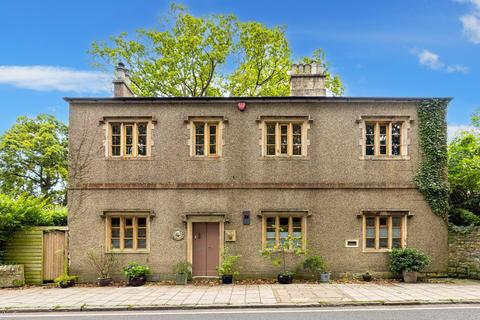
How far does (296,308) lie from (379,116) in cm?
856

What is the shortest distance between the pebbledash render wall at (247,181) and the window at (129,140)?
1.24ft

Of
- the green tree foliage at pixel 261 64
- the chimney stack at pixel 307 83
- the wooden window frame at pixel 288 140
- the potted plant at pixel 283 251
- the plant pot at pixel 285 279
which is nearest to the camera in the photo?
the plant pot at pixel 285 279

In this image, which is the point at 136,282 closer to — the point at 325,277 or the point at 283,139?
the point at 325,277

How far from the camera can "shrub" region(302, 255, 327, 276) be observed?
43.5 feet

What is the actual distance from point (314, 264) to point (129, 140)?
9127 millimetres

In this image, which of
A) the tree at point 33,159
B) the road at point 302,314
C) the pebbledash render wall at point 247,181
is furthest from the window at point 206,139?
the tree at point 33,159

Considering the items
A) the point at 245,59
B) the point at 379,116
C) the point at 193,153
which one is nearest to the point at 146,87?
the point at 245,59

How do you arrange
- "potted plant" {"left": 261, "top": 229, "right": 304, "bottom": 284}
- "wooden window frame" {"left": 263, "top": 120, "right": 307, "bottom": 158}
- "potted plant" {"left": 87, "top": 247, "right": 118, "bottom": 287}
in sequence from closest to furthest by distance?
"potted plant" {"left": 261, "top": 229, "right": 304, "bottom": 284}, "potted plant" {"left": 87, "top": 247, "right": 118, "bottom": 287}, "wooden window frame" {"left": 263, "top": 120, "right": 307, "bottom": 158}

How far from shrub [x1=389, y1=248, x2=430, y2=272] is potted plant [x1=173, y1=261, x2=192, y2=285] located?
320 inches

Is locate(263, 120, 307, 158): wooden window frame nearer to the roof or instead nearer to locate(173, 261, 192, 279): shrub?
the roof

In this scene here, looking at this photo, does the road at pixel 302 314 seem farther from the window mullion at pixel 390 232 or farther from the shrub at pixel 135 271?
the window mullion at pixel 390 232

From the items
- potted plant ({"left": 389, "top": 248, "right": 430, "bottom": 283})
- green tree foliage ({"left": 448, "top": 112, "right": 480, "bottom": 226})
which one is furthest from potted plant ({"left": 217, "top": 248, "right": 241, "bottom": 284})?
green tree foliage ({"left": 448, "top": 112, "right": 480, "bottom": 226})

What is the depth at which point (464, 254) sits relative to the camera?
45.0 ft

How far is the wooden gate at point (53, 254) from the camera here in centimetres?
1375
